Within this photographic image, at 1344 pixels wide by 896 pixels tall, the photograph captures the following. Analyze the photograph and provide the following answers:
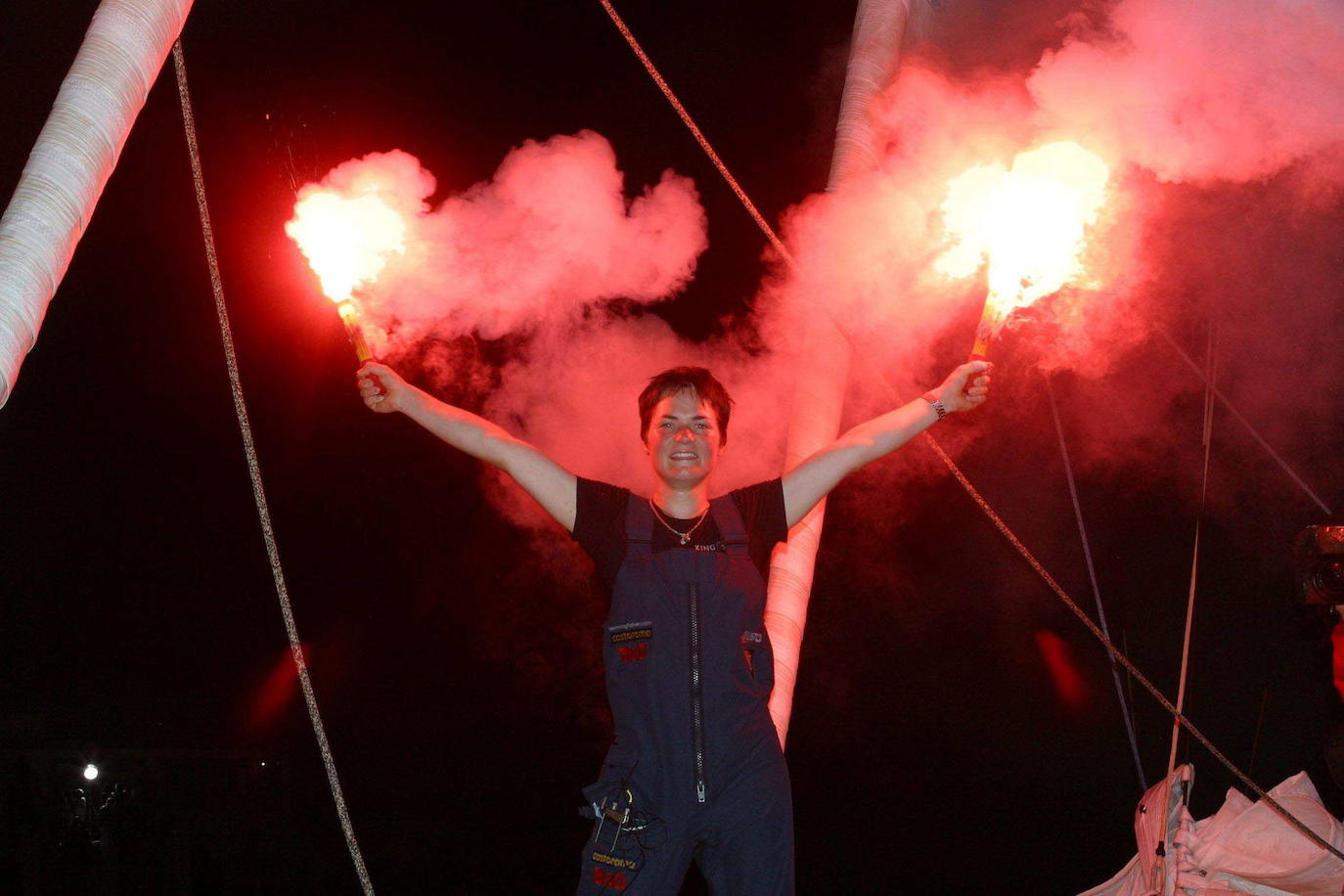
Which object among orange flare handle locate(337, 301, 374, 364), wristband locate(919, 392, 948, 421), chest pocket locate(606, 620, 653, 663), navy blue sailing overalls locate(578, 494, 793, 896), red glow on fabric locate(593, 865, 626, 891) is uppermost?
orange flare handle locate(337, 301, 374, 364)

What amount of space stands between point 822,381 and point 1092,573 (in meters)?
1.86

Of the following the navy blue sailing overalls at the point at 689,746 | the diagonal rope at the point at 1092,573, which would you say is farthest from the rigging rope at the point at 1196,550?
the navy blue sailing overalls at the point at 689,746

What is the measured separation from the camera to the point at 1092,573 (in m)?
4.65

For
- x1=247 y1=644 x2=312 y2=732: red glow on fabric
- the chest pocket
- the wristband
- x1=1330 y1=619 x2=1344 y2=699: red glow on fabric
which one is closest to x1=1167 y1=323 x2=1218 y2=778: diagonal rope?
x1=1330 y1=619 x2=1344 y2=699: red glow on fabric

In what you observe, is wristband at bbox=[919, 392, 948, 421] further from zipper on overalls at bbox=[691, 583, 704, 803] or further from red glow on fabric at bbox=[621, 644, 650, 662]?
red glow on fabric at bbox=[621, 644, 650, 662]

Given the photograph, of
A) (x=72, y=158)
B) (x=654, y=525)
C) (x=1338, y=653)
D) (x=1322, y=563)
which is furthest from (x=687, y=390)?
(x=1338, y=653)

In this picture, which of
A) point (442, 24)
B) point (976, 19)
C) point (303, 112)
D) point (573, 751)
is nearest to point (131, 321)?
point (303, 112)

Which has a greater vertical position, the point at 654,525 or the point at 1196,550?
the point at 654,525

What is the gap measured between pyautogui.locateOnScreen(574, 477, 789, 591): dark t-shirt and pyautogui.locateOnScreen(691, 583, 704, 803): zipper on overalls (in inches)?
8.1

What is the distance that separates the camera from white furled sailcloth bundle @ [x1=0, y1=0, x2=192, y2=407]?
2152 millimetres

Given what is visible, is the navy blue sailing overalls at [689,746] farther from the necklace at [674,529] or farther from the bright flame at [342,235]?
the bright flame at [342,235]

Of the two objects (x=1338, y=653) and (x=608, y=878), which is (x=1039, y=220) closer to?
(x=1338, y=653)

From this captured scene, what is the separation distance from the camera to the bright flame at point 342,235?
116 inches

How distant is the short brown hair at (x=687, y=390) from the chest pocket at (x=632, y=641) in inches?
24.6
